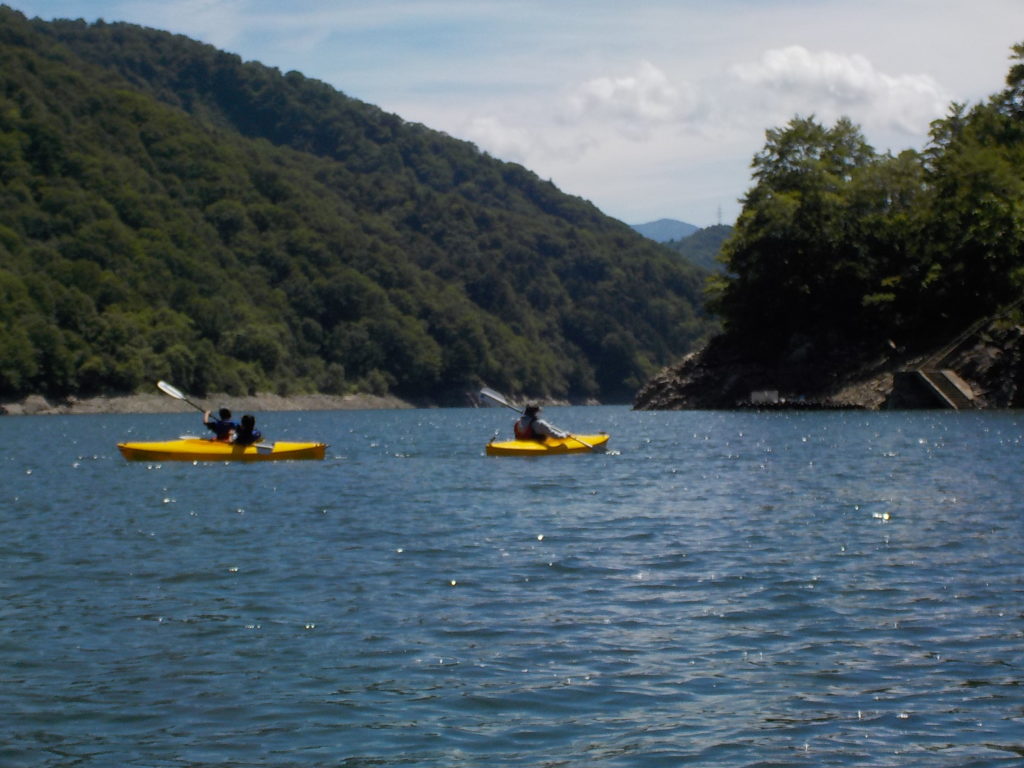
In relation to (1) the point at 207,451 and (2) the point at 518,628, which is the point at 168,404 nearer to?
(1) the point at 207,451

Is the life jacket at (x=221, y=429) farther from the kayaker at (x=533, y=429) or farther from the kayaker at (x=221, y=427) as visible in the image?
the kayaker at (x=533, y=429)

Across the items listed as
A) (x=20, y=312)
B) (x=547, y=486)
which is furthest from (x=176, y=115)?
(x=547, y=486)

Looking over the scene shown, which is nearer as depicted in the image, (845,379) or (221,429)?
(221,429)

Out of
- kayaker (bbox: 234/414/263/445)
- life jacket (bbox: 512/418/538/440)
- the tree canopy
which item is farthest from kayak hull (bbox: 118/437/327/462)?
the tree canopy

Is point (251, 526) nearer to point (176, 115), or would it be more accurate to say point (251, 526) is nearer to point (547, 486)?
point (547, 486)

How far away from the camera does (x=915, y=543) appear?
60.5 feet

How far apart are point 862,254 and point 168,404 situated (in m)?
67.2

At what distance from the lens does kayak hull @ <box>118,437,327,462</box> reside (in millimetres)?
34531

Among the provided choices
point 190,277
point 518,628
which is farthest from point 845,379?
point 190,277

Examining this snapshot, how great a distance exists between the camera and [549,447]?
36688 mm

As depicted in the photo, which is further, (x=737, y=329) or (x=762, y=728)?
(x=737, y=329)

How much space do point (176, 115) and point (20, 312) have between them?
66988mm

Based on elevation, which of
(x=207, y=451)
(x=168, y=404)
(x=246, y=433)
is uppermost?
(x=246, y=433)

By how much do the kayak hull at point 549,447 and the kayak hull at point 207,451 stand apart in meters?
5.12
